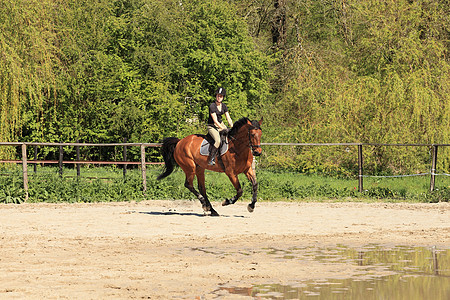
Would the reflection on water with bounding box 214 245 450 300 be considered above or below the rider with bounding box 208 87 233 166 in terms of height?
below

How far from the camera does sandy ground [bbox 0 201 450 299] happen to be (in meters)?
8.60

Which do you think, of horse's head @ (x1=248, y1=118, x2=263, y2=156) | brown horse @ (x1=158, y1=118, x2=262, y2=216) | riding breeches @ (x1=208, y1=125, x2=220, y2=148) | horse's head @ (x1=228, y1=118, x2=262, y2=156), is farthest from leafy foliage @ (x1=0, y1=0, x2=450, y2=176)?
horse's head @ (x1=248, y1=118, x2=263, y2=156)

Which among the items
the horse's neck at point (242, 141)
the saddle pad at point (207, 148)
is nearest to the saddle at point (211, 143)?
the saddle pad at point (207, 148)

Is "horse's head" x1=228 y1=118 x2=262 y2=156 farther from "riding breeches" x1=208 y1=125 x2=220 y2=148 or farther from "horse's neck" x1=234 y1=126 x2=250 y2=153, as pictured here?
"riding breeches" x1=208 y1=125 x2=220 y2=148

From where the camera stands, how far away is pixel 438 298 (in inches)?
297

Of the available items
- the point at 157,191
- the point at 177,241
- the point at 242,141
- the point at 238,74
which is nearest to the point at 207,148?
the point at 242,141

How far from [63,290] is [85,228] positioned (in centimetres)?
627

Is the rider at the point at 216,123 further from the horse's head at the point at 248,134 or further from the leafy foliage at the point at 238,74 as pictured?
the leafy foliage at the point at 238,74

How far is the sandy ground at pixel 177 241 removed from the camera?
860cm

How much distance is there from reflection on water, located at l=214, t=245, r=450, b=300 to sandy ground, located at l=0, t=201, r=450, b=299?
32 cm

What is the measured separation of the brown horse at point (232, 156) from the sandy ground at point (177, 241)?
719 millimetres

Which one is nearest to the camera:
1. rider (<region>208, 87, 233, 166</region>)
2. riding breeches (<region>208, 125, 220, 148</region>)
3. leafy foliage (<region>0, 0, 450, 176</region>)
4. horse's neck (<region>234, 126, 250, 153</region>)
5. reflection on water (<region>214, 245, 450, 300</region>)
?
reflection on water (<region>214, 245, 450, 300</region>)

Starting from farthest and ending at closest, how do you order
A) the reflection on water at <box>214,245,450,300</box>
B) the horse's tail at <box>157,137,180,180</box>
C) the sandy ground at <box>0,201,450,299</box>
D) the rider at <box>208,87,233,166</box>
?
the horse's tail at <box>157,137,180,180</box> → the rider at <box>208,87,233,166</box> → the sandy ground at <box>0,201,450,299</box> → the reflection on water at <box>214,245,450,300</box>

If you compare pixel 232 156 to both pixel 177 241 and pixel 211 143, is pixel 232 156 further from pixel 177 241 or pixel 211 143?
pixel 177 241
